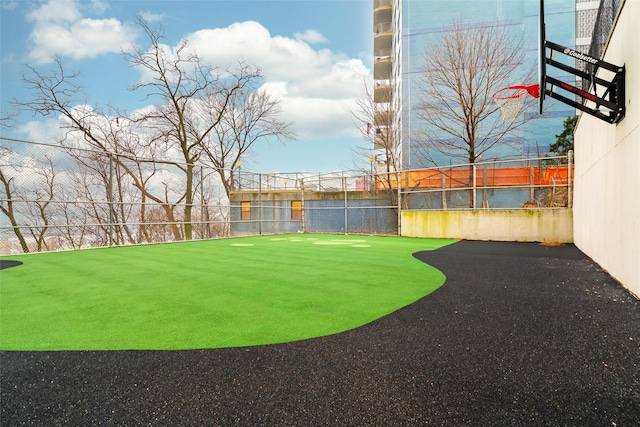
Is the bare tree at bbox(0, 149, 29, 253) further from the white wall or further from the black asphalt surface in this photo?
the white wall

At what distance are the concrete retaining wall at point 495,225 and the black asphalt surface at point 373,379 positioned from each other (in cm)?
783

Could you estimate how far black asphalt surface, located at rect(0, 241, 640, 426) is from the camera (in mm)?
1342

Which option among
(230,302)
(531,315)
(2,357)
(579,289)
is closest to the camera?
(2,357)

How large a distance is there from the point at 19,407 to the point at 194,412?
2.64ft

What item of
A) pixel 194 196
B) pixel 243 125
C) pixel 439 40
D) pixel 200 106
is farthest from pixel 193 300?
pixel 439 40

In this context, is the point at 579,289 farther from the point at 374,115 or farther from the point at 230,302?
the point at 374,115

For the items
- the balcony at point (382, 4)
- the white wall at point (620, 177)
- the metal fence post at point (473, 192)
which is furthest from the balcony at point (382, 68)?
the white wall at point (620, 177)

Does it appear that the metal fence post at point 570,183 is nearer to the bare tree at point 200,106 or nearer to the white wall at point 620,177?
the white wall at point 620,177

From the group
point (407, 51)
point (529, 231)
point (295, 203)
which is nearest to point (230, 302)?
point (529, 231)

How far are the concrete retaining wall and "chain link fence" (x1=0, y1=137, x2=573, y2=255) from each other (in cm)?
42

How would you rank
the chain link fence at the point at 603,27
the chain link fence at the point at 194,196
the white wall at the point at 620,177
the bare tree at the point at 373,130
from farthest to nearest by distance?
the bare tree at the point at 373,130
the chain link fence at the point at 194,196
the chain link fence at the point at 603,27
the white wall at the point at 620,177

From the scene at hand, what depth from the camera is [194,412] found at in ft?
4.51

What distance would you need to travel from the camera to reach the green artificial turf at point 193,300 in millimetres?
2238

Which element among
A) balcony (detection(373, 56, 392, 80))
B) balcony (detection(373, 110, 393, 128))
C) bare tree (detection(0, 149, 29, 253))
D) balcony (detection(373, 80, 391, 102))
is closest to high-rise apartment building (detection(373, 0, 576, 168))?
balcony (detection(373, 110, 393, 128))
